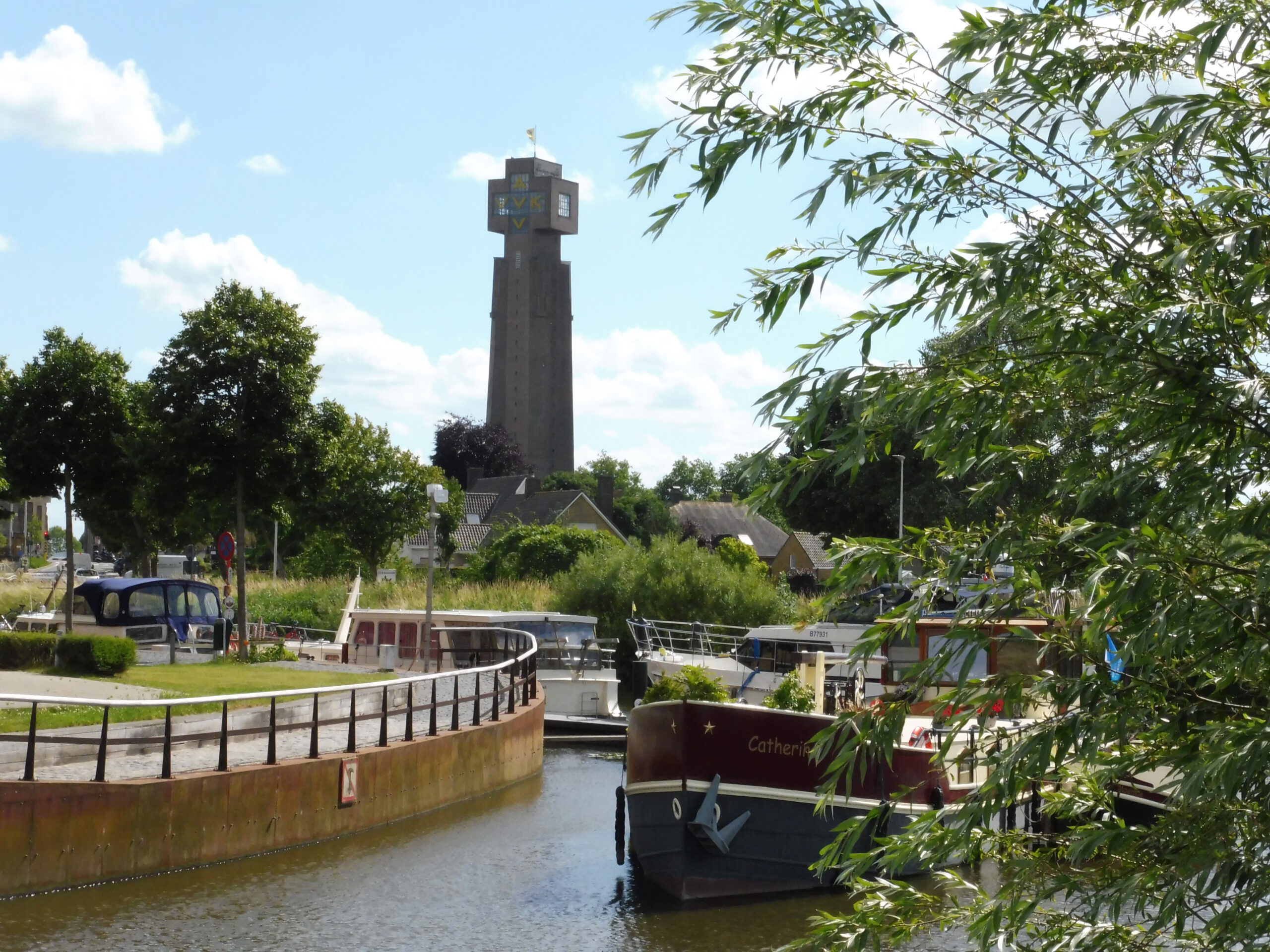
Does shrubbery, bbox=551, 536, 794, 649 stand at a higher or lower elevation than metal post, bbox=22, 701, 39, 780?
higher

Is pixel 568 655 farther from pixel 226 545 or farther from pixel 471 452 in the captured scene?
pixel 471 452

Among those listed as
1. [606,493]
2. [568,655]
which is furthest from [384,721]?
[606,493]

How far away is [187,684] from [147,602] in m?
10.4

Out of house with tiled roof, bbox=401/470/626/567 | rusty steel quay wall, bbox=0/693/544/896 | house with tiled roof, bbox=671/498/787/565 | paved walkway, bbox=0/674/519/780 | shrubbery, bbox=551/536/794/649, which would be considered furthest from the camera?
house with tiled roof, bbox=671/498/787/565

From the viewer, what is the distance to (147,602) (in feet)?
101

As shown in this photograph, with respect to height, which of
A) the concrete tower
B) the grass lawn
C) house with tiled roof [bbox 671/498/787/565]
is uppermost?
the concrete tower

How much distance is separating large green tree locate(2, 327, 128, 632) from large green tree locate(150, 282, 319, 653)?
11.5 feet

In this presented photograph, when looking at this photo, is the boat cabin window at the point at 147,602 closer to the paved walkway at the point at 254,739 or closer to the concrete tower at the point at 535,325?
the paved walkway at the point at 254,739

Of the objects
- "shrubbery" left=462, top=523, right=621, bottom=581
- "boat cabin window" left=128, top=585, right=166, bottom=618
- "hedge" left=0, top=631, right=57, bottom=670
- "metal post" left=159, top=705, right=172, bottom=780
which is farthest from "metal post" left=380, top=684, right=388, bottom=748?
"shrubbery" left=462, top=523, right=621, bottom=581

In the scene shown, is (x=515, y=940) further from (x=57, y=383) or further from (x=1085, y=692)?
(x=57, y=383)

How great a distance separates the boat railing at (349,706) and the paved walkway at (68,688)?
1121 mm

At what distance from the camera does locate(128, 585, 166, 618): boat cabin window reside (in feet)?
99.3

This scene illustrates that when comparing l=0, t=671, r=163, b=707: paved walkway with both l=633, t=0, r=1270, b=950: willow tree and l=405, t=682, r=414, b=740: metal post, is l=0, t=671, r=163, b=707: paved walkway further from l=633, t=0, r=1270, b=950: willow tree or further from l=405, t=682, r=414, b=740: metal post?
l=633, t=0, r=1270, b=950: willow tree

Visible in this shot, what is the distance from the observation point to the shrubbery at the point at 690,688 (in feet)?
52.5
